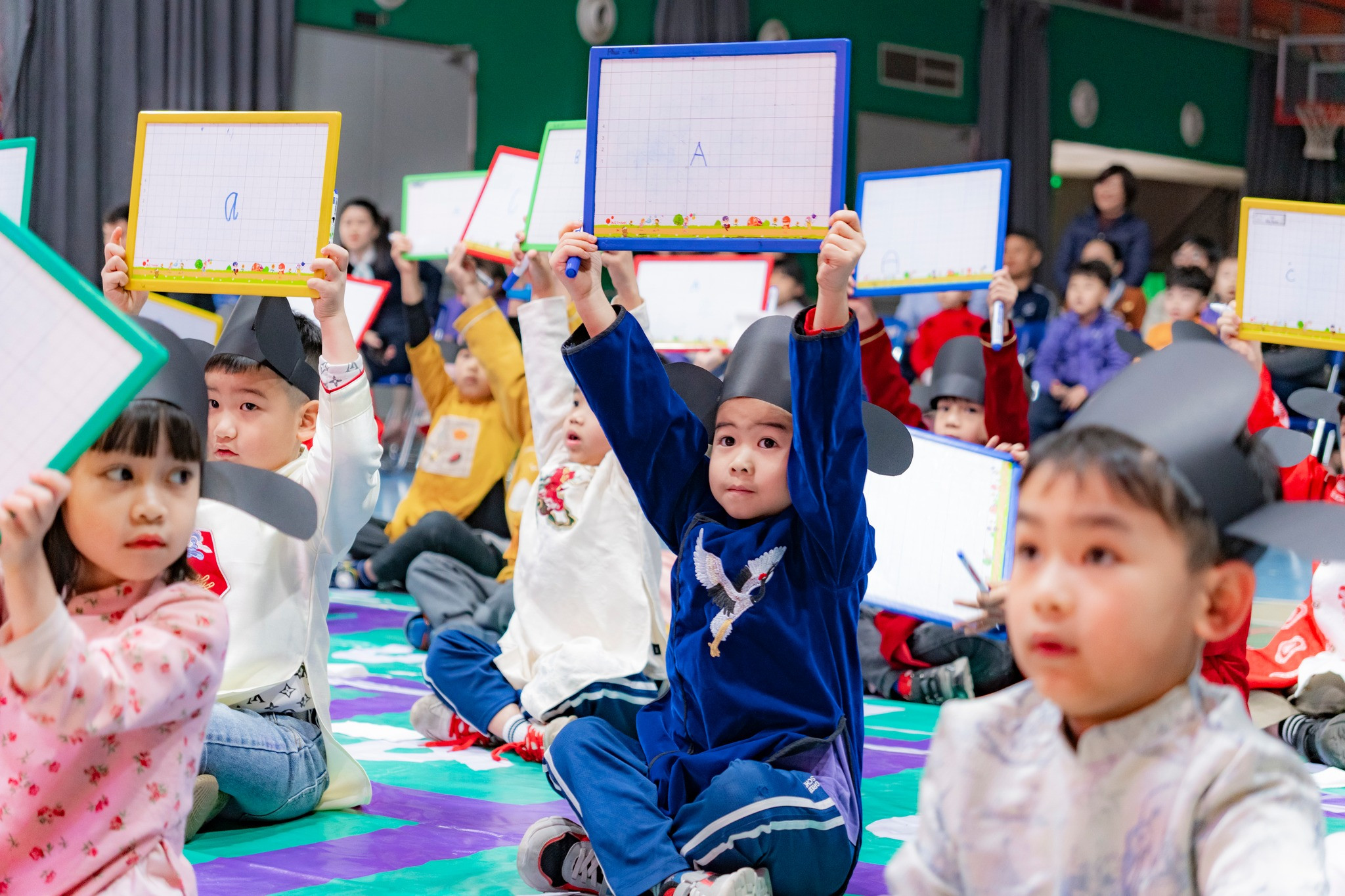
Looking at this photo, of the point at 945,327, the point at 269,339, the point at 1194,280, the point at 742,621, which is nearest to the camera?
the point at 742,621

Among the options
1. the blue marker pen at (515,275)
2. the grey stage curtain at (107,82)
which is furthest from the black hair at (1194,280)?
the grey stage curtain at (107,82)

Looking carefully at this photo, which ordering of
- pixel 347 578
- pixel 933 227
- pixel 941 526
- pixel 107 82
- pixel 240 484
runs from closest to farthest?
pixel 240 484 → pixel 941 526 → pixel 933 227 → pixel 347 578 → pixel 107 82

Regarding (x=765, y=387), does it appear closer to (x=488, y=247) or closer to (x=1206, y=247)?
(x=488, y=247)

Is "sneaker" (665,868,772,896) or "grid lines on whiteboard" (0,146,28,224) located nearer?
"sneaker" (665,868,772,896)

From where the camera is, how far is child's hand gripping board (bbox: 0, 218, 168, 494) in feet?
4.03

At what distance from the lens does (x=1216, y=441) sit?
1109 millimetres

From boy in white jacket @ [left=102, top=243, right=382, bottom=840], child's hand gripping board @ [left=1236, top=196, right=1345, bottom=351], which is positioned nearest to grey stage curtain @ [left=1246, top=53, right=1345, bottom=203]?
child's hand gripping board @ [left=1236, top=196, right=1345, bottom=351]

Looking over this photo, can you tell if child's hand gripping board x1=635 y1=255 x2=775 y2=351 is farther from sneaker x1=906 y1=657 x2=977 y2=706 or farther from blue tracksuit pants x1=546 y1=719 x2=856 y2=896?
blue tracksuit pants x1=546 y1=719 x2=856 y2=896

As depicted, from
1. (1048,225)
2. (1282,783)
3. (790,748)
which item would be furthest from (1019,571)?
(1048,225)

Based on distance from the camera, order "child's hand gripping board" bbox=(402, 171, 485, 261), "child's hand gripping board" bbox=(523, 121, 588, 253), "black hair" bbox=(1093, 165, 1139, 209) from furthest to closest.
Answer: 1. "black hair" bbox=(1093, 165, 1139, 209)
2. "child's hand gripping board" bbox=(402, 171, 485, 261)
3. "child's hand gripping board" bbox=(523, 121, 588, 253)

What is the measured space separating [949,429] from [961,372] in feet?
0.53

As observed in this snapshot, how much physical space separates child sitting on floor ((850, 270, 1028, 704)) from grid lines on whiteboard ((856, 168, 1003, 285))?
0.68 feet

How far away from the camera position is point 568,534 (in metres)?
2.88

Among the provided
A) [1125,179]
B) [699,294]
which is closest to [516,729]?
[699,294]
